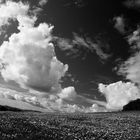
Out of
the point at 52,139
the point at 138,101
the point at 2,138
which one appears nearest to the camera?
the point at 2,138

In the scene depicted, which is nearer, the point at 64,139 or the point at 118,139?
the point at 64,139

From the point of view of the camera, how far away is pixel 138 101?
391ft

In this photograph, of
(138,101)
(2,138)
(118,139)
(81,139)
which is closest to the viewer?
(2,138)

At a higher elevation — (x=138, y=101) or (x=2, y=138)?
(x=138, y=101)

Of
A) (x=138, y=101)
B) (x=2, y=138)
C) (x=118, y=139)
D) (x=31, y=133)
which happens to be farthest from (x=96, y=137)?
(x=138, y=101)

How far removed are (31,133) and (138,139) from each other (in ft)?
31.0

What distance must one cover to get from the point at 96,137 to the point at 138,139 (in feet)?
12.5

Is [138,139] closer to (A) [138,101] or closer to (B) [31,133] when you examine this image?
(B) [31,133]

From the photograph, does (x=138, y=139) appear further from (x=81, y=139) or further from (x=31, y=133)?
(x=31, y=133)

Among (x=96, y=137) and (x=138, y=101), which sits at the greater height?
(x=138, y=101)

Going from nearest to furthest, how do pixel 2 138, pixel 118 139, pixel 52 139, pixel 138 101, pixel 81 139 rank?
pixel 2 138, pixel 52 139, pixel 81 139, pixel 118 139, pixel 138 101

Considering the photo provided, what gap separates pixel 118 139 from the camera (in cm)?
2105

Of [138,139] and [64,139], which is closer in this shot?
[64,139]

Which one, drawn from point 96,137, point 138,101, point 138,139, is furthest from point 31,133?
point 138,101
